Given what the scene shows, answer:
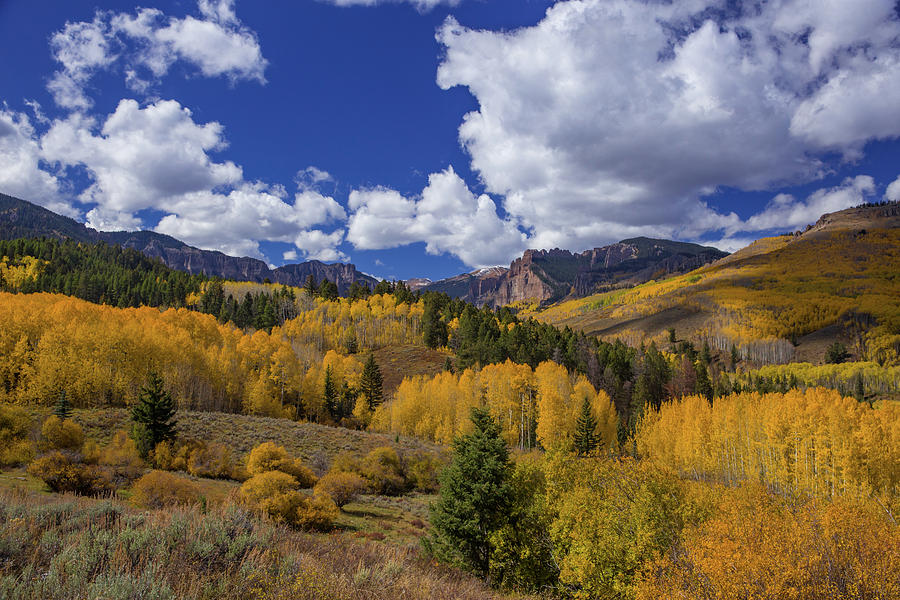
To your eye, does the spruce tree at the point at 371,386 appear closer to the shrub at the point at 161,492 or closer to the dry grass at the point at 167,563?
the shrub at the point at 161,492

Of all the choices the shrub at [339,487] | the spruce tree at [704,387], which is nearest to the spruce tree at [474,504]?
the shrub at [339,487]

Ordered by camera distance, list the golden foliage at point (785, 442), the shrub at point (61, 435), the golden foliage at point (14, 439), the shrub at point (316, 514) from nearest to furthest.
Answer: the shrub at point (316, 514)
the golden foliage at point (14, 439)
the shrub at point (61, 435)
the golden foliage at point (785, 442)

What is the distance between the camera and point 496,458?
1028 inches

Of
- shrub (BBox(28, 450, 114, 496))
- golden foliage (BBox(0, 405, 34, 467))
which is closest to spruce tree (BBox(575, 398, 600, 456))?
shrub (BBox(28, 450, 114, 496))

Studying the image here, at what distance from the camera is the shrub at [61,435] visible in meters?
34.0

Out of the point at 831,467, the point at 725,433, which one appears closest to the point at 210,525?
the point at 831,467

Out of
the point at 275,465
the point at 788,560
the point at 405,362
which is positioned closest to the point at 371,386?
the point at 405,362

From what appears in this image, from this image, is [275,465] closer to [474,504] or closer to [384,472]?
[384,472]

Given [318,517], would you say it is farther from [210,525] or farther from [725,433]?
[725,433]

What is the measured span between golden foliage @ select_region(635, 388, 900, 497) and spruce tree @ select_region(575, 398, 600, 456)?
929 centimetres

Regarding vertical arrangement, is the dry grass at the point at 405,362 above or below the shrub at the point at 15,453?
above

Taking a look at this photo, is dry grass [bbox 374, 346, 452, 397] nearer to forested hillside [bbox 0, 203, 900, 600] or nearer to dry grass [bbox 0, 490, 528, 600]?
forested hillside [bbox 0, 203, 900, 600]

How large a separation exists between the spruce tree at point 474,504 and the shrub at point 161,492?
14165 mm

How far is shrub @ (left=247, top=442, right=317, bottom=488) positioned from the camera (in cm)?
3631
